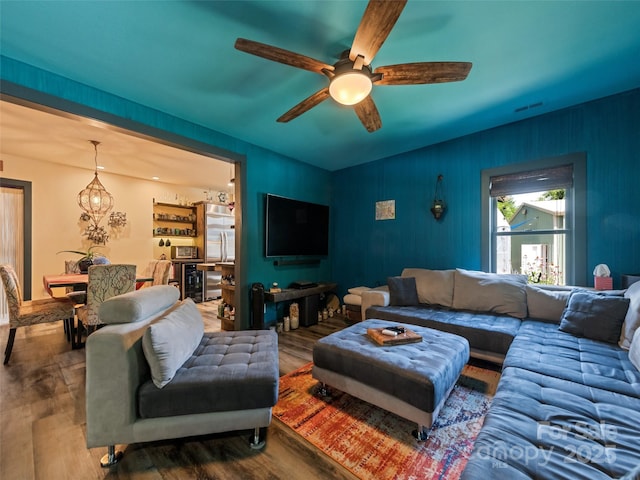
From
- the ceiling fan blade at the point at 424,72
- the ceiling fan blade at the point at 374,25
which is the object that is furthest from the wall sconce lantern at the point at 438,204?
the ceiling fan blade at the point at 374,25

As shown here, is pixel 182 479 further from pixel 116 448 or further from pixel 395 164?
pixel 395 164

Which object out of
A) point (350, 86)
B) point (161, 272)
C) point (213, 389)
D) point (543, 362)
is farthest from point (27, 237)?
point (543, 362)

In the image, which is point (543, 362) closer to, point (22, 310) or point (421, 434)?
point (421, 434)

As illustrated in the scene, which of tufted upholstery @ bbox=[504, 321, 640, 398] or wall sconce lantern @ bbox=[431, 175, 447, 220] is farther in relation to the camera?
wall sconce lantern @ bbox=[431, 175, 447, 220]

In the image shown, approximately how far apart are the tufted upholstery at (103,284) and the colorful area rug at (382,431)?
219 centimetres

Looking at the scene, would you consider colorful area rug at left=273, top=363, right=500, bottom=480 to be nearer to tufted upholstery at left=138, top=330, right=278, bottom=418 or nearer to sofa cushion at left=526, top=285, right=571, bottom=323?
tufted upholstery at left=138, top=330, right=278, bottom=418

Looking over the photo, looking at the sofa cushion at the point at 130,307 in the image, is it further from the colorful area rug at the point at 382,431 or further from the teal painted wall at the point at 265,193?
the teal painted wall at the point at 265,193

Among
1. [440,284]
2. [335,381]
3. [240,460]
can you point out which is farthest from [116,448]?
[440,284]

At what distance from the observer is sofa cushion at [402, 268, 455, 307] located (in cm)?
317

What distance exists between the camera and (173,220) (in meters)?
5.96

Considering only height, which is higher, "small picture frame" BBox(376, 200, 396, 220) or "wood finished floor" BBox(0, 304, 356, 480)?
"small picture frame" BBox(376, 200, 396, 220)

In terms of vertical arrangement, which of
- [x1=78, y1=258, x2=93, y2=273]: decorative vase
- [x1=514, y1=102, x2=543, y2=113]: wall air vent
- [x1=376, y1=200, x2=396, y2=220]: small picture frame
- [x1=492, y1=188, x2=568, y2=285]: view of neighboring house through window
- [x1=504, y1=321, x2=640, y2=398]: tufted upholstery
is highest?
[x1=514, y1=102, x2=543, y2=113]: wall air vent

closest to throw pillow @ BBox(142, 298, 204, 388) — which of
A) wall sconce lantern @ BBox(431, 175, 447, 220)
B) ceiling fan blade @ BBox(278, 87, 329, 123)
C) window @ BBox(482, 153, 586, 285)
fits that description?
ceiling fan blade @ BBox(278, 87, 329, 123)

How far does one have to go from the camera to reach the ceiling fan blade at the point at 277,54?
149 centimetres
